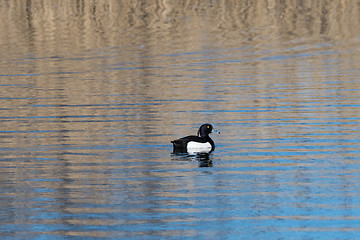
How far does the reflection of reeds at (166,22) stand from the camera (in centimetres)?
3866

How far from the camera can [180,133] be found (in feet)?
62.1

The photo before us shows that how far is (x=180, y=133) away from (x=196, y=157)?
173 centimetres

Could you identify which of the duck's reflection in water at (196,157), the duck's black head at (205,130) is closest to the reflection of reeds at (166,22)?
the duck's black head at (205,130)

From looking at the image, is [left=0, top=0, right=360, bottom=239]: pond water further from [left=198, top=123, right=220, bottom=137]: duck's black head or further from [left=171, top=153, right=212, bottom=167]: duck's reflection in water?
[left=198, top=123, right=220, bottom=137]: duck's black head

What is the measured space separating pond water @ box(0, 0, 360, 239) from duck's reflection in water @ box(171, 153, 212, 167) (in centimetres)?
4

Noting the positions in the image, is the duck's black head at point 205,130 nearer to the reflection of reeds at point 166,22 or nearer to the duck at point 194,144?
the duck at point 194,144

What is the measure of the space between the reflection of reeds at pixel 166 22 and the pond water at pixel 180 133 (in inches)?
11.0

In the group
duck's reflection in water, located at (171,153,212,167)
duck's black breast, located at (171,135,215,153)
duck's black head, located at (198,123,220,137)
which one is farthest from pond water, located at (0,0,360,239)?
duck's black head, located at (198,123,220,137)

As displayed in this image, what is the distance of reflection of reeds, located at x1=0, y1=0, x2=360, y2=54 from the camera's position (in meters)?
38.7

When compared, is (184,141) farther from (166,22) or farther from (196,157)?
(166,22)

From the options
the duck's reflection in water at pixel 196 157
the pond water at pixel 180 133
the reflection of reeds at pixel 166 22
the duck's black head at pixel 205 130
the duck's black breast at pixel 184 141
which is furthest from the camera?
the reflection of reeds at pixel 166 22

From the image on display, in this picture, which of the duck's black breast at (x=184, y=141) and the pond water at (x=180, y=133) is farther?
the duck's black breast at (x=184, y=141)

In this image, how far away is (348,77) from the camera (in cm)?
2681

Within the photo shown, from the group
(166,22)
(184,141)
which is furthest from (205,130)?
(166,22)
